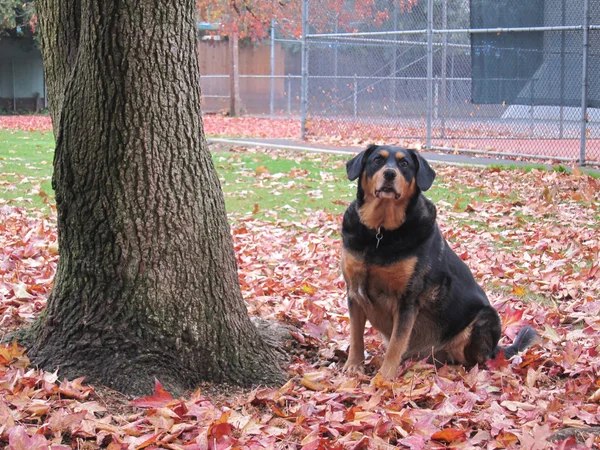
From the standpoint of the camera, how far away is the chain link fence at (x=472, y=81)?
42.0 ft

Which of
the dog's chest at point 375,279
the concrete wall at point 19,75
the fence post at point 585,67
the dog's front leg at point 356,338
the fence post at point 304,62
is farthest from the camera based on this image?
the concrete wall at point 19,75

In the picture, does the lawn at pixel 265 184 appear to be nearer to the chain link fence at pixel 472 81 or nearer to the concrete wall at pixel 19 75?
the chain link fence at pixel 472 81

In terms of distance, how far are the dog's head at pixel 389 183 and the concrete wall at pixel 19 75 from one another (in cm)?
3427

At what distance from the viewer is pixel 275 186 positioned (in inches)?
456

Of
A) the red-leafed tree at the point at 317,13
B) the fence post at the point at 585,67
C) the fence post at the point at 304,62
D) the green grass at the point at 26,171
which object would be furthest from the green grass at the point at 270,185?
the red-leafed tree at the point at 317,13

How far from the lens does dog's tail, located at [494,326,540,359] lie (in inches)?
185

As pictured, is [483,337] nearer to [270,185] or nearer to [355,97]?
[270,185]

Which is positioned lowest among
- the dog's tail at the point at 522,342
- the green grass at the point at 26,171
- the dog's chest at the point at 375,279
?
the dog's tail at the point at 522,342

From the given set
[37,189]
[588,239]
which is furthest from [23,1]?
[588,239]

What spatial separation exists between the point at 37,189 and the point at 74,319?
7.28 m

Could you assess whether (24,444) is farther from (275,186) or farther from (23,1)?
(23,1)

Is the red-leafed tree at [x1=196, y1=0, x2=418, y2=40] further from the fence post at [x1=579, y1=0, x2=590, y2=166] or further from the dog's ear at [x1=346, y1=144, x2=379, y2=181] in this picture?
the dog's ear at [x1=346, y1=144, x2=379, y2=181]

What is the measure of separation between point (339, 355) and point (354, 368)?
326 millimetres

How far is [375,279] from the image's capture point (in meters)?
4.40
